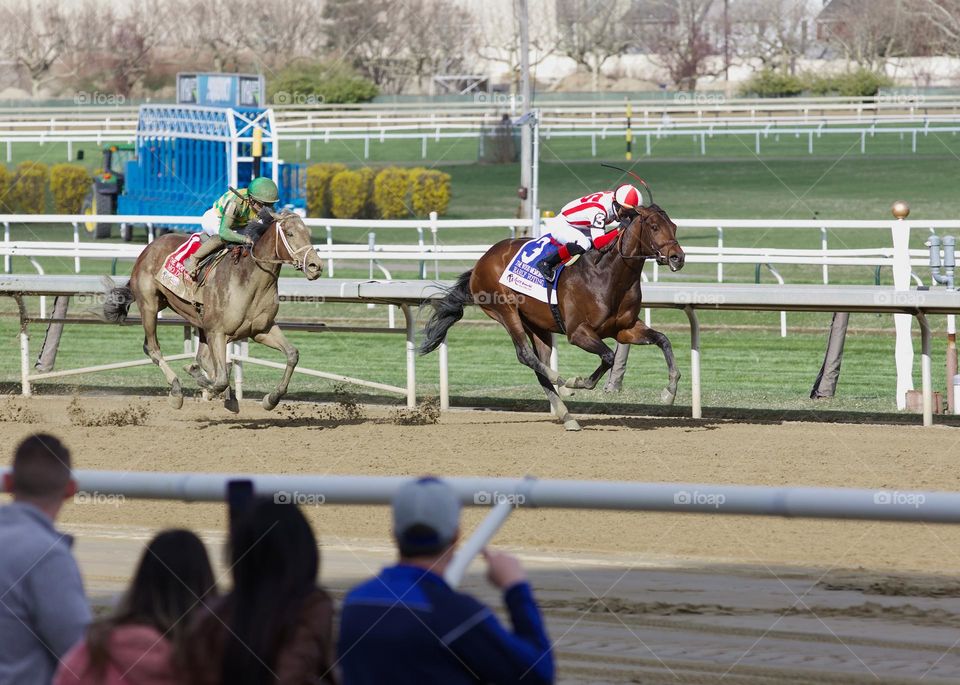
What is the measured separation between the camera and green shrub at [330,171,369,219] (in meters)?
27.0

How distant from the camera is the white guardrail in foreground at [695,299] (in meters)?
9.34

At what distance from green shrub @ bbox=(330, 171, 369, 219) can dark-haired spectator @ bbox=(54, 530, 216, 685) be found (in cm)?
2471

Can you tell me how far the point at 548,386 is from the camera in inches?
395

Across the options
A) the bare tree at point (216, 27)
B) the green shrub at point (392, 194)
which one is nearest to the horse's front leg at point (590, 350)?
the green shrub at point (392, 194)

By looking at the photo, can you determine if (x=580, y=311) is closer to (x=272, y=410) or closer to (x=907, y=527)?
(x=272, y=410)

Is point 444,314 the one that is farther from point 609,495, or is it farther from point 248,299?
point 609,495

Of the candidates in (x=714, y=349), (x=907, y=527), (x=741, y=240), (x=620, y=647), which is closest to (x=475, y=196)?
(x=741, y=240)

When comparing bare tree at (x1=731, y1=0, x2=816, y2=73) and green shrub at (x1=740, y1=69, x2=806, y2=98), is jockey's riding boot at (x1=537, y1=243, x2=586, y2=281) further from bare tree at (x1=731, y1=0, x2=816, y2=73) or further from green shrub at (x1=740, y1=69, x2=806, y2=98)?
bare tree at (x1=731, y1=0, x2=816, y2=73)

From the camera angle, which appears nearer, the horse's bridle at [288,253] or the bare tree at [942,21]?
the horse's bridle at [288,253]

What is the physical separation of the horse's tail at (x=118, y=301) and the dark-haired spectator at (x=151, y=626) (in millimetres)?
8616

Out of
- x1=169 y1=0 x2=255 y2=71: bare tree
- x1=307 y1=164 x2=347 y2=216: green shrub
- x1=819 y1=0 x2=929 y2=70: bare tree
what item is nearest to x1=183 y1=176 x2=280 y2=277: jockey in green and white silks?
x1=307 y1=164 x2=347 y2=216: green shrub

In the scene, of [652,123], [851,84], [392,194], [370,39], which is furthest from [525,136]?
[370,39]

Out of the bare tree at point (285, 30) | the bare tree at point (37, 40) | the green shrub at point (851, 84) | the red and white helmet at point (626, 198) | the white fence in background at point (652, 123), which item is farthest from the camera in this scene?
the bare tree at point (285, 30)

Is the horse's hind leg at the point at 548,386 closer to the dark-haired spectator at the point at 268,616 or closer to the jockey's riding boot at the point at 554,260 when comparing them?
the jockey's riding boot at the point at 554,260
